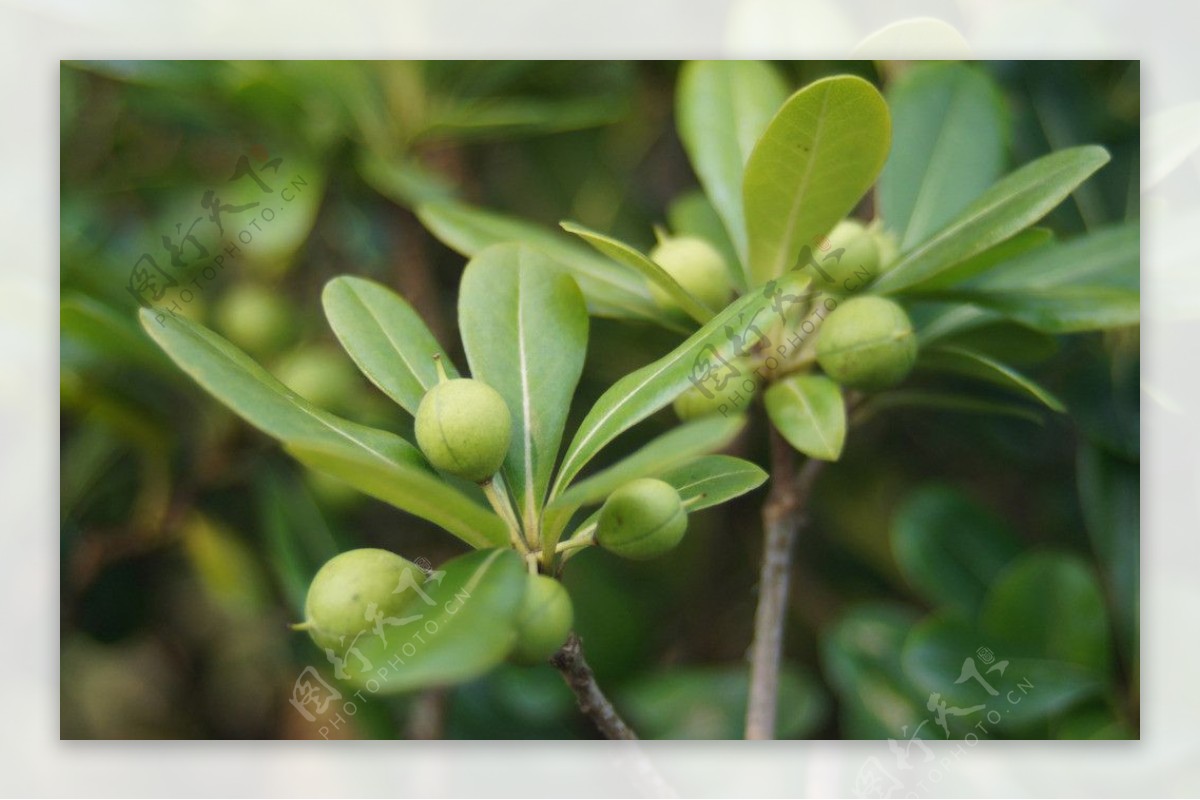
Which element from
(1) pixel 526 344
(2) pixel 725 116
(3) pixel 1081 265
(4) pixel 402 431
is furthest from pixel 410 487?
(3) pixel 1081 265

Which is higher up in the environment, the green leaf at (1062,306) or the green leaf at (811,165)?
the green leaf at (811,165)

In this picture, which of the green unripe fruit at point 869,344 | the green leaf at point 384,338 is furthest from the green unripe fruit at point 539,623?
the green unripe fruit at point 869,344

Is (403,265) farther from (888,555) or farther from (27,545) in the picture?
(888,555)

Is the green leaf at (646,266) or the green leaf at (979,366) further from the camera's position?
the green leaf at (979,366)

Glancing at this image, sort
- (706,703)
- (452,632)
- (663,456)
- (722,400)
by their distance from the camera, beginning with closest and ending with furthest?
(452,632) < (663,456) < (722,400) < (706,703)

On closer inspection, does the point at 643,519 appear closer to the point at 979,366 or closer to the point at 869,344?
the point at 869,344
